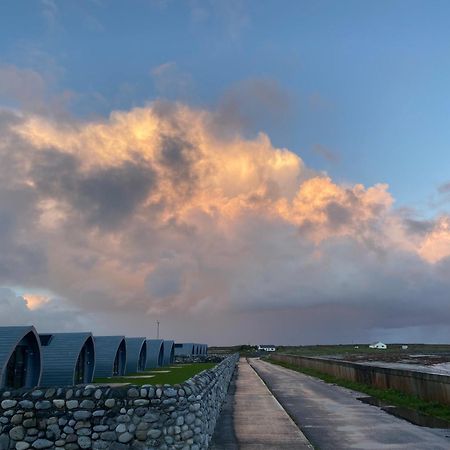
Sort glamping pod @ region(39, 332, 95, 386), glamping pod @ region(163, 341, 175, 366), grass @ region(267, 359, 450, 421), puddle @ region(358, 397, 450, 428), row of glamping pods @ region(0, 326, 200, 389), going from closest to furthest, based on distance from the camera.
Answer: puddle @ region(358, 397, 450, 428), grass @ region(267, 359, 450, 421), row of glamping pods @ region(0, 326, 200, 389), glamping pod @ region(39, 332, 95, 386), glamping pod @ region(163, 341, 175, 366)

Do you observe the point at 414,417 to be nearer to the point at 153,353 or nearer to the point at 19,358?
the point at 19,358

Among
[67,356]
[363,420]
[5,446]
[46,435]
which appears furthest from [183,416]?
[67,356]

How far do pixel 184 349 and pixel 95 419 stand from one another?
3945 inches

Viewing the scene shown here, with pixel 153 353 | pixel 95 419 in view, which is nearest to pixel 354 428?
pixel 95 419

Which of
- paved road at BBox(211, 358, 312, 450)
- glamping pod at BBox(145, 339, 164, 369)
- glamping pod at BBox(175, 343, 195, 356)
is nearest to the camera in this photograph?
paved road at BBox(211, 358, 312, 450)

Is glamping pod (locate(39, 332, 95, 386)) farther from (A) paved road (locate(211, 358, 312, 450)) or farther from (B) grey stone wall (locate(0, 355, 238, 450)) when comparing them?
(B) grey stone wall (locate(0, 355, 238, 450))

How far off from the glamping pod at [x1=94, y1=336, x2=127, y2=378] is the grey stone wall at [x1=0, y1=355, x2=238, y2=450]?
3144cm

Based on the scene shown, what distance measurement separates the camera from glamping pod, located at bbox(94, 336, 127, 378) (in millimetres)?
42938

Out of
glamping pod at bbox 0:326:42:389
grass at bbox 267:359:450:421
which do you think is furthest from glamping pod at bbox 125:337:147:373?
glamping pod at bbox 0:326:42:389

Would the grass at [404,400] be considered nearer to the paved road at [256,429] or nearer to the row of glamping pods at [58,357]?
the paved road at [256,429]

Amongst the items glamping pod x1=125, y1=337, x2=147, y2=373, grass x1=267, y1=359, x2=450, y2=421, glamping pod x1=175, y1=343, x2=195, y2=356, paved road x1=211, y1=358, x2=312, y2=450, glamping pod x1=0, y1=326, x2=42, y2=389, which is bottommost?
paved road x1=211, y1=358, x2=312, y2=450

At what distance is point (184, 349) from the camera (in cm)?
10956

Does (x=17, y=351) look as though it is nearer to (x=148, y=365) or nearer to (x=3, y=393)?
(x=3, y=393)

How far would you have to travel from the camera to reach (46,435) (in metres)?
12.1
